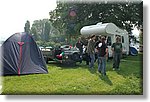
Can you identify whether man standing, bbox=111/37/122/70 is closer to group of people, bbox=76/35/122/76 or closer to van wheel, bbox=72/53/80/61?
group of people, bbox=76/35/122/76

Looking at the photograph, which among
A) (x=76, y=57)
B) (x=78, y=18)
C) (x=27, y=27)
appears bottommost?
(x=76, y=57)

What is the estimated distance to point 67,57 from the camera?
4000 millimetres

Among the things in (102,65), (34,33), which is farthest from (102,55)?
(34,33)

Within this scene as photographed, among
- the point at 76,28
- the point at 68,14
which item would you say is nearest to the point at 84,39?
the point at 76,28

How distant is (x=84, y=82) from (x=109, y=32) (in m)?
0.84

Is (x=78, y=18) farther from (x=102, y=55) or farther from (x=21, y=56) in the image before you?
(x=21, y=56)

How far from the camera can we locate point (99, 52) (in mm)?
3924

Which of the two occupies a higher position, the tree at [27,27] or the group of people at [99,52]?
the tree at [27,27]

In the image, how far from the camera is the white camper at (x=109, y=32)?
3.86 m

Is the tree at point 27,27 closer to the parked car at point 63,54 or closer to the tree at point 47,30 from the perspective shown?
the tree at point 47,30

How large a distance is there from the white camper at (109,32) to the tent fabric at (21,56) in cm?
81

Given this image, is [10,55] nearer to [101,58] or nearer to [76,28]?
[76,28]

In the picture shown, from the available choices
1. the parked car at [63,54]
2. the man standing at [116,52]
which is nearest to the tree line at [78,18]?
the parked car at [63,54]

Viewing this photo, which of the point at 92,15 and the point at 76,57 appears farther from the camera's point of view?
the point at 76,57
